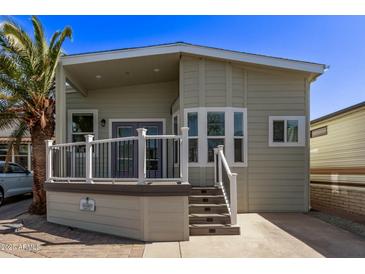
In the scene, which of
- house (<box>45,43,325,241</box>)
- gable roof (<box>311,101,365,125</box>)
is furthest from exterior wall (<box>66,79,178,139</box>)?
gable roof (<box>311,101,365,125</box>)

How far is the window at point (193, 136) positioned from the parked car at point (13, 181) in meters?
5.62

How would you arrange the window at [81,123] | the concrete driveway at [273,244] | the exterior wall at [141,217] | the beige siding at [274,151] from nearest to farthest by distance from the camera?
1. the concrete driveway at [273,244]
2. the exterior wall at [141,217]
3. the beige siding at [274,151]
4. the window at [81,123]

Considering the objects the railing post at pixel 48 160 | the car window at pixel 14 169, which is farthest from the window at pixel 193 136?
the car window at pixel 14 169

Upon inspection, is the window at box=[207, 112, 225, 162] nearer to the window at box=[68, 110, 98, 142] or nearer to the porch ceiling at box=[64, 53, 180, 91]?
the porch ceiling at box=[64, 53, 180, 91]

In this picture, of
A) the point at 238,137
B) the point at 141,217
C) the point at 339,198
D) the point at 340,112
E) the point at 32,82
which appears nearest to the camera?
the point at 141,217

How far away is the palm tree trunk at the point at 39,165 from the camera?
283 inches

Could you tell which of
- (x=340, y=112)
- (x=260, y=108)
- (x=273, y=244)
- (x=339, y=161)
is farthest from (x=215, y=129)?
(x=339, y=161)

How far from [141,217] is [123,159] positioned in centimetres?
152

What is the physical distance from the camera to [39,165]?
7.24 meters

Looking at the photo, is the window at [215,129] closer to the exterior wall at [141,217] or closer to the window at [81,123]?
the exterior wall at [141,217]

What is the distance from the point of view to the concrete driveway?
4.35 meters

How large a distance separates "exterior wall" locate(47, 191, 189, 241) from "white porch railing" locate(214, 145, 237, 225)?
2.96 feet

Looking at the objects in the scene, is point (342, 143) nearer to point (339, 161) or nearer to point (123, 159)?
point (339, 161)

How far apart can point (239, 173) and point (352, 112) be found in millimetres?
3224
